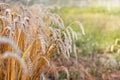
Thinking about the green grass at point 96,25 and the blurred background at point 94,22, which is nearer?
the blurred background at point 94,22

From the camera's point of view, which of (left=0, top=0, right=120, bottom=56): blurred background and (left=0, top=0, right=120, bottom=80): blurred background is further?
(left=0, top=0, right=120, bottom=56): blurred background

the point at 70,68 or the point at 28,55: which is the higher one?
the point at 28,55

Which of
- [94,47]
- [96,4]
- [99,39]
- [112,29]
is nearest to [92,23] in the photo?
[112,29]

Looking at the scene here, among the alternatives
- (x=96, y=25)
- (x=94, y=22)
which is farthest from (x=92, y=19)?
(x=96, y=25)

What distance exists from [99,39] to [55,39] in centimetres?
339

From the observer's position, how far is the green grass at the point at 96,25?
225 inches

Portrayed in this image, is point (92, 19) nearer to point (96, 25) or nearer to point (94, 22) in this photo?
point (94, 22)

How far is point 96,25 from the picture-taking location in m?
7.13

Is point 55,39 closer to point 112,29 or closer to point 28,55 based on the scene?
point 28,55

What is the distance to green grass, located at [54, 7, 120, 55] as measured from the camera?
5.71m

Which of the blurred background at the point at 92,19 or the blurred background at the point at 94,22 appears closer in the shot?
the blurred background at the point at 94,22

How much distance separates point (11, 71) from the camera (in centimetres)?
289

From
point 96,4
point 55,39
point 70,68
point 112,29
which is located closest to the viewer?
point 55,39

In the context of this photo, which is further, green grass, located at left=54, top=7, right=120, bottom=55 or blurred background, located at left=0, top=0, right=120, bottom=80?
green grass, located at left=54, top=7, right=120, bottom=55
